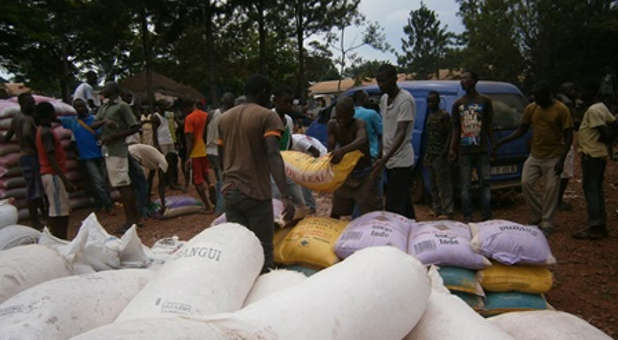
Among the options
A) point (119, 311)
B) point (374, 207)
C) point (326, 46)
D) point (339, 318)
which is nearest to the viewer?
point (339, 318)

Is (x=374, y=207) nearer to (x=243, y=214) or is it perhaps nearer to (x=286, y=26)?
(x=243, y=214)

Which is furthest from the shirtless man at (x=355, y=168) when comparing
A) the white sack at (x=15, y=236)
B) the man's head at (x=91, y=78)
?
the man's head at (x=91, y=78)

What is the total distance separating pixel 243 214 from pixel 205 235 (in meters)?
1.00

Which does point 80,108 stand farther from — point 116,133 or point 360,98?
point 360,98

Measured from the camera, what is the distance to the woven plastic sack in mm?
2715

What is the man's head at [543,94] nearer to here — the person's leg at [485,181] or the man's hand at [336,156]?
the person's leg at [485,181]

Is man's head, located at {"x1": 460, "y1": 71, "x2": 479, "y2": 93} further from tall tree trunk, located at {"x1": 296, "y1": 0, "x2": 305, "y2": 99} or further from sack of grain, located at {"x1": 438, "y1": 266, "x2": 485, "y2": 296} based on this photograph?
tall tree trunk, located at {"x1": 296, "y1": 0, "x2": 305, "y2": 99}

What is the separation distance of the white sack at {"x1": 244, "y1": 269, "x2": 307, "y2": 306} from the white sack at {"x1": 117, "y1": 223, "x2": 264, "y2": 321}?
9 centimetres

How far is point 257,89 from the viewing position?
303cm

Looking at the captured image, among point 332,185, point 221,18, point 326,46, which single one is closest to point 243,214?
point 332,185

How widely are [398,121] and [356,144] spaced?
2.11ft

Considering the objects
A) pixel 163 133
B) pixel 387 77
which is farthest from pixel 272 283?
pixel 163 133

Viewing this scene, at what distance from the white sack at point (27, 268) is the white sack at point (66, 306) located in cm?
32

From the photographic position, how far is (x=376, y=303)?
1.40 meters
